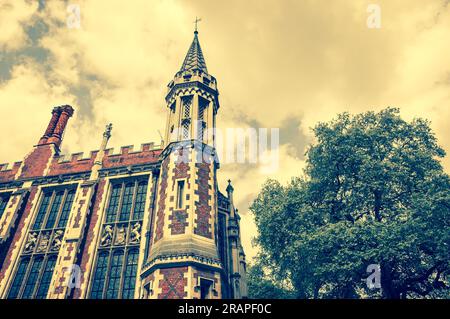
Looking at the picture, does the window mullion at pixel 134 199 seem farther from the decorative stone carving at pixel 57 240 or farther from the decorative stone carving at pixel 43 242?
the decorative stone carving at pixel 43 242

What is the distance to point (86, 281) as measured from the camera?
1574 centimetres

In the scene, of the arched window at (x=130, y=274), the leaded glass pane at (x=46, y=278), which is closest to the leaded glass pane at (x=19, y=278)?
the leaded glass pane at (x=46, y=278)

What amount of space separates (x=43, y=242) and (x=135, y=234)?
5247mm

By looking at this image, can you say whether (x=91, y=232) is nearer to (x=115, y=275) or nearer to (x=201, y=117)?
(x=115, y=275)

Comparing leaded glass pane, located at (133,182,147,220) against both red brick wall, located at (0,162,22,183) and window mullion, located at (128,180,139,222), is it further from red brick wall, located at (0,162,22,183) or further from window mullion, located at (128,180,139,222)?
red brick wall, located at (0,162,22,183)

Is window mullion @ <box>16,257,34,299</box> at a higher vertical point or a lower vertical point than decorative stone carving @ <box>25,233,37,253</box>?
lower

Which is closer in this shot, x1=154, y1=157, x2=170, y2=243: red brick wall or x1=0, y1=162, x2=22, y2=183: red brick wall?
x1=154, y1=157, x2=170, y2=243: red brick wall

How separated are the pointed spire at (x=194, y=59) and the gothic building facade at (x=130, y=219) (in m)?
1.79

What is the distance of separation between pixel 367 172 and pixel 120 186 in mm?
13548

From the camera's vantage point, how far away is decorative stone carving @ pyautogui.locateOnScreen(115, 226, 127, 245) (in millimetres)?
17047

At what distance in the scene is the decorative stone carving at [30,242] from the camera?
17780 millimetres

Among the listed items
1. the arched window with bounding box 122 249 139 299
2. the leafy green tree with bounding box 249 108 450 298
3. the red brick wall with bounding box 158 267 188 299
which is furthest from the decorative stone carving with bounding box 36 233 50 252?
the leafy green tree with bounding box 249 108 450 298
